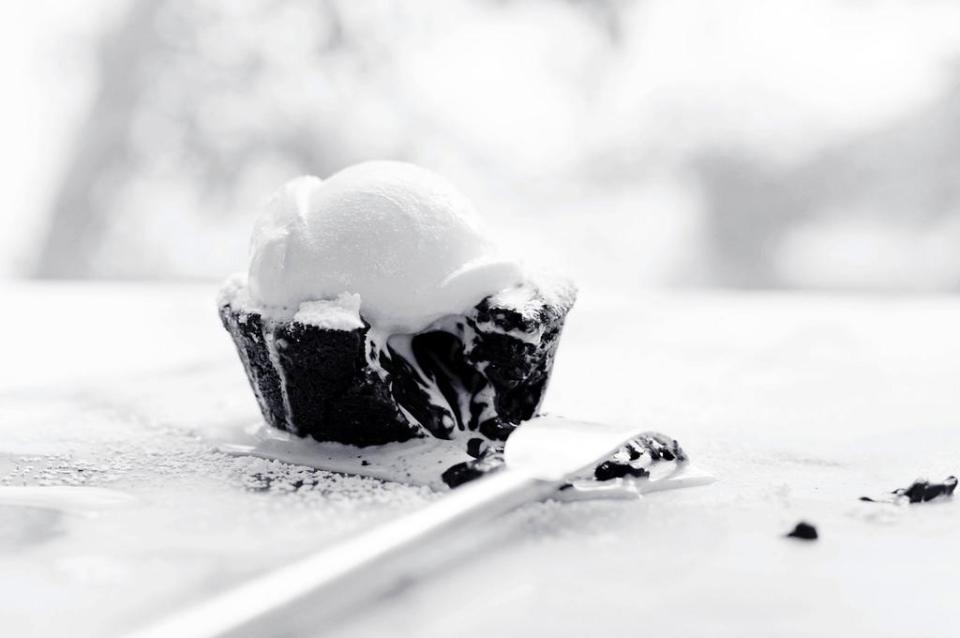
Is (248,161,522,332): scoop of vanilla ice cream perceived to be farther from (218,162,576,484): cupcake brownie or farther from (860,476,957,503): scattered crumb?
(860,476,957,503): scattered crumb

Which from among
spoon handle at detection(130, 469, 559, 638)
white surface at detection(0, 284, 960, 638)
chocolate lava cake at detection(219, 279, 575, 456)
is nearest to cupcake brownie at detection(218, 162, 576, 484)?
chocolate lava cake at detection(219, 279, 575, 456)

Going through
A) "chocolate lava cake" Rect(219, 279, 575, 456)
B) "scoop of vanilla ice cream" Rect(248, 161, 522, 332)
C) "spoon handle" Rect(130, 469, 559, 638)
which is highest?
"scoop of vanilla ice cream" Rect(248, 161, 522, 332)

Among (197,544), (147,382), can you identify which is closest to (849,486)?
(197,544)

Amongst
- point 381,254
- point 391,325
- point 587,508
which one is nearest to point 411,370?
point 391,325

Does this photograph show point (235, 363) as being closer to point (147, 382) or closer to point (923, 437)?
point (147, 382)

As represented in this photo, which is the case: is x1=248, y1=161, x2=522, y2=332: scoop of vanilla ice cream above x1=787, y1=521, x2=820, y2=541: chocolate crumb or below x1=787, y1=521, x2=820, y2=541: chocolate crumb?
above

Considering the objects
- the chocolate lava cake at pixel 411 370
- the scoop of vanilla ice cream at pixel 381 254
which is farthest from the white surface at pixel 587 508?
the scoop of vanilla ice cream at pixel 381 254

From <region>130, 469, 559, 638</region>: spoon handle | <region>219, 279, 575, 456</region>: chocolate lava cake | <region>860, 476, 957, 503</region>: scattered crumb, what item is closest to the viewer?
<region>130, 469, 559, 638</region>: spoon handle
